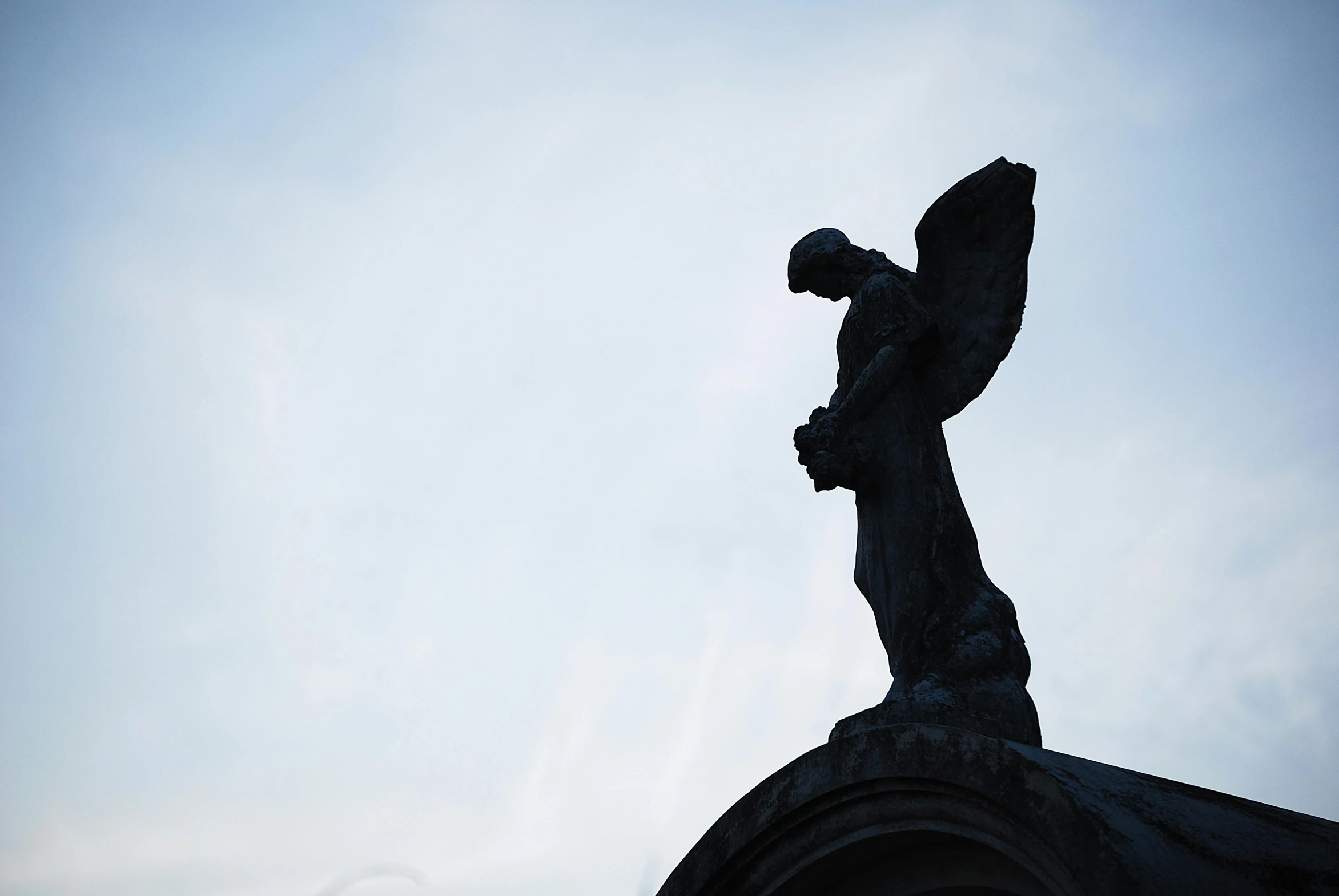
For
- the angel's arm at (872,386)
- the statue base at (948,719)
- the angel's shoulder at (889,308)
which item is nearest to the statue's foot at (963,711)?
the statue base at (948,719)

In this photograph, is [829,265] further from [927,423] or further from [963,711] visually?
[963,711]

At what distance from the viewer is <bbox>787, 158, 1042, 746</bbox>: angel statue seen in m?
4.55

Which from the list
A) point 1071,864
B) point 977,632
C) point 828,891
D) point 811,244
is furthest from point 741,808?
point 811,244

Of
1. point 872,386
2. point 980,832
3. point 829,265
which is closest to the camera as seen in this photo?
point 980,832

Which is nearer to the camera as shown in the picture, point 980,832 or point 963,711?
point 980,832

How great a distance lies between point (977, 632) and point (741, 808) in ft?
4.05

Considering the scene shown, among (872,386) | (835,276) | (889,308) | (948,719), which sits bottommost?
(948,719)

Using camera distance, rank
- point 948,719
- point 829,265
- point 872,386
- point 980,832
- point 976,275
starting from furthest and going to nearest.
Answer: point 829,265, point 976,275, point 872,386, point 948,719, point 980,832

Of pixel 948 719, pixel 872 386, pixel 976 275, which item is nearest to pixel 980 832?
pixel 948 719

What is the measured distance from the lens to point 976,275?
17.9 ft

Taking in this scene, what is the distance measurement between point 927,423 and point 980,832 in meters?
2.08

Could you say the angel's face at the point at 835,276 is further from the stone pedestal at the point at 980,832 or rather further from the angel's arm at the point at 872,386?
the stone pedestal at the point at 980,832

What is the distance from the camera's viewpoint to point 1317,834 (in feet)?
12.4

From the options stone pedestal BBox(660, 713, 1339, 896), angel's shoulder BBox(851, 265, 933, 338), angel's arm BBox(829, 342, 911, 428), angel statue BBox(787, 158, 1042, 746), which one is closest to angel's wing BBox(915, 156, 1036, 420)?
angel statue BBox(787, 158, 1042, 746)
